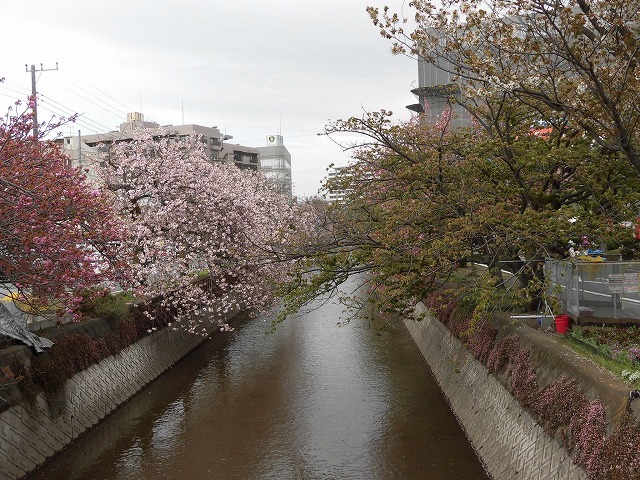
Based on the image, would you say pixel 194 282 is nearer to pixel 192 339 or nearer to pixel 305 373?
pixel 192 339

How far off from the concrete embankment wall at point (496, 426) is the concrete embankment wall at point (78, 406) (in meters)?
10.9

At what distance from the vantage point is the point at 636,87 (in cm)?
1039

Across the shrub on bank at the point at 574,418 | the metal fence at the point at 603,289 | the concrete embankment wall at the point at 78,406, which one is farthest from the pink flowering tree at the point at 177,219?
the metal fence at the point at 603,289

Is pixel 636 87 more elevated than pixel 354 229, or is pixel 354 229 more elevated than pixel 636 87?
pixel 636 87

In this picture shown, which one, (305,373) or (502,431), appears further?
(305,373)

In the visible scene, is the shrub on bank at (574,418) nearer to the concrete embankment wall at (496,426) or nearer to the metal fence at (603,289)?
the concrete embankment wall at (496,426)

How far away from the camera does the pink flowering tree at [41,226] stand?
1134 cm

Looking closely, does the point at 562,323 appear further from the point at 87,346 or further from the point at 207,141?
the point at 207,141

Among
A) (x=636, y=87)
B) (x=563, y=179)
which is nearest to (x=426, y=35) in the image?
(x=636, y=87)

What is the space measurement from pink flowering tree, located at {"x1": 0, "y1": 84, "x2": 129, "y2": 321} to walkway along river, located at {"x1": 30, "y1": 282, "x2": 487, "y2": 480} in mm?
4936

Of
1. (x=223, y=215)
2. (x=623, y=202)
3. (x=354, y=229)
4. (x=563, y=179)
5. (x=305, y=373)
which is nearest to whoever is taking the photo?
(x=623, y=202)

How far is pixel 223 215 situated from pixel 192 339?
6.40 metres

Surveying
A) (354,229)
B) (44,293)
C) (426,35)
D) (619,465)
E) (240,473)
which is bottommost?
(240,473)

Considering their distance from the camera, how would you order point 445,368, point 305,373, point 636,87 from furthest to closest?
point 305,373
point 445,368
point 636,87
